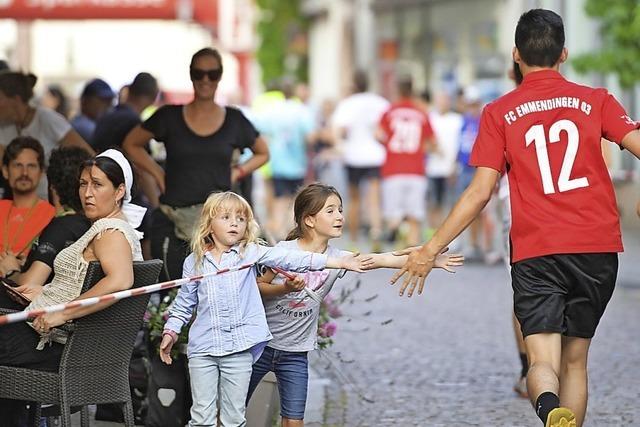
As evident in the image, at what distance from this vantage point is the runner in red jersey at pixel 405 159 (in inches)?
733

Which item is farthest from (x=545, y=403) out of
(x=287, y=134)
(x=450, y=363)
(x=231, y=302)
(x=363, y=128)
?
(x=363, y=128)

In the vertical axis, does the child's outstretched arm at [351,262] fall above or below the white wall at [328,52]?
below

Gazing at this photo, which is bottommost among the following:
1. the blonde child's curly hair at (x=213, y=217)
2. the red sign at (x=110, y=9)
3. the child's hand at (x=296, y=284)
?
the child's hand at (x=296, y=284)

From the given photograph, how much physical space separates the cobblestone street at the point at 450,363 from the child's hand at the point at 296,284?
1.52m

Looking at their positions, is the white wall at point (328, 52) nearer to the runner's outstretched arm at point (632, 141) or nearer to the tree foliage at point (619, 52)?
the tree foliage at point (619, 52)

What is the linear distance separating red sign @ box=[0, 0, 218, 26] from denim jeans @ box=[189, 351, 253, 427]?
11.6m

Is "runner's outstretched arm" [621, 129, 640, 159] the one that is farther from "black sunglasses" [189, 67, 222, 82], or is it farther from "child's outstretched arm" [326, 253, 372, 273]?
"black sunglasses" [189, 67, 222, 82]

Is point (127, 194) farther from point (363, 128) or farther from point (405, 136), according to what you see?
point (363, 128)

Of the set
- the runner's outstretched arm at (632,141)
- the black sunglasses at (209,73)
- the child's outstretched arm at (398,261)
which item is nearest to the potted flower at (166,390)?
the child's outstretched arm at (398,261)

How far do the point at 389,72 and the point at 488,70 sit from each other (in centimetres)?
670

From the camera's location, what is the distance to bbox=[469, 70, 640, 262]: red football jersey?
22.0 feet

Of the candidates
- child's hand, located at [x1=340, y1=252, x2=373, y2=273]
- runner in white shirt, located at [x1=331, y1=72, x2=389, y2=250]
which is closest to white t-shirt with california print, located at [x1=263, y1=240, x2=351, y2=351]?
child's hand, located at [x1=340, y1=252, x2=373, y2=273]

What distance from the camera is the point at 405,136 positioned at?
1855 cm

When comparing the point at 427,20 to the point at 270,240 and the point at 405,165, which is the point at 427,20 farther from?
the point at 270,240
